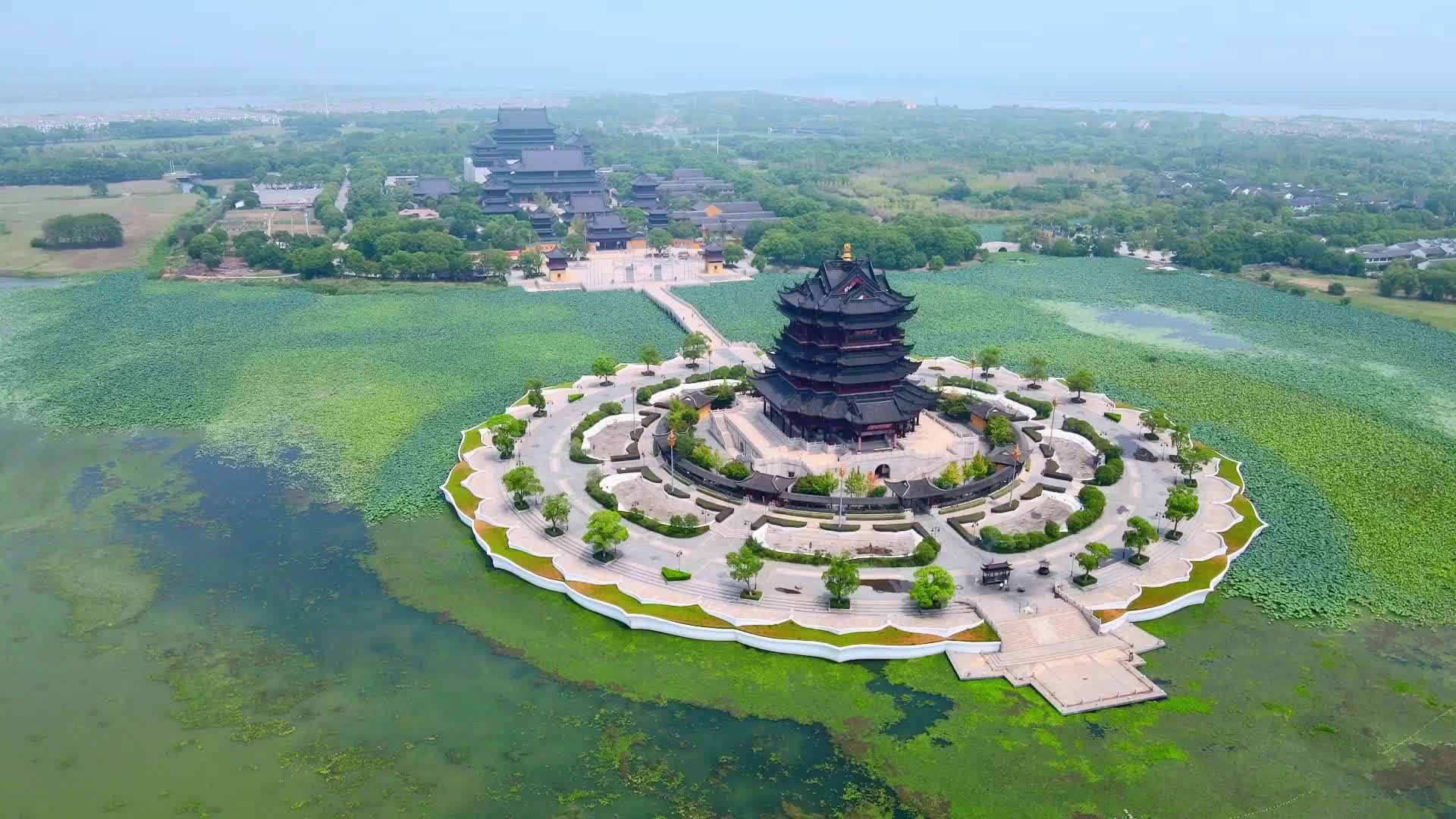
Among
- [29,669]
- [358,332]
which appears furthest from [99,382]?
[29,669]

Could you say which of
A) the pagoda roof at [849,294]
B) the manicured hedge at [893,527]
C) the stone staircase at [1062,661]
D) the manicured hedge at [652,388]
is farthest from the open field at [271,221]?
the stone staircase at [1062,661]

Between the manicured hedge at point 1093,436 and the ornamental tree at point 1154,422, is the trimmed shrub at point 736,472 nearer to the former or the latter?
the manicured hedge at point 1093,436

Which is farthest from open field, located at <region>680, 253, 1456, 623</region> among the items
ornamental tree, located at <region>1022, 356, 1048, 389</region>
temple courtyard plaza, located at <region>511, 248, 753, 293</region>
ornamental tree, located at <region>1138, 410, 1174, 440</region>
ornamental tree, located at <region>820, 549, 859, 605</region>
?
ornamental tree, located at <region>820, 549, 859, 605</region>

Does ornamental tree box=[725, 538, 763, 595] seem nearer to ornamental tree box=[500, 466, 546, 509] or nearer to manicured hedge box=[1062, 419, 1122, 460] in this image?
ornamental tree box=[500, 466, 546, 509]

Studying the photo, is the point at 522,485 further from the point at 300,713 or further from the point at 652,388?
the point at 652,388

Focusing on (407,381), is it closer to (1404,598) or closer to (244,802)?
(244,802)

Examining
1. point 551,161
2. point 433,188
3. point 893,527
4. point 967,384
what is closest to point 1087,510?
point 893,527
